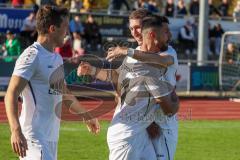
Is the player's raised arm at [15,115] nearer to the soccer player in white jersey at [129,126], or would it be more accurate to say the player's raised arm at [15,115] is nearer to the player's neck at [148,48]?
the soccer player in white jersey at [129,126]

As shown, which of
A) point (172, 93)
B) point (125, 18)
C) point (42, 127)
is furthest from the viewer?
point (125, 18)

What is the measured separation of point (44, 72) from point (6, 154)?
582 cm

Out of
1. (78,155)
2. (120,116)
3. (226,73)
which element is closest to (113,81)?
(120,116)

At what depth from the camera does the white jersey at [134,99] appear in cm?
618

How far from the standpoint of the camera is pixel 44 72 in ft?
21.6

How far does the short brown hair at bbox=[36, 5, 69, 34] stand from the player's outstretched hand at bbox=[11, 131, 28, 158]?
976 millimetres

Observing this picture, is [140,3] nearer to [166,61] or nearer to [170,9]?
[170,9]

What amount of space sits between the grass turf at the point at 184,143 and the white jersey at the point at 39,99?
5.25m

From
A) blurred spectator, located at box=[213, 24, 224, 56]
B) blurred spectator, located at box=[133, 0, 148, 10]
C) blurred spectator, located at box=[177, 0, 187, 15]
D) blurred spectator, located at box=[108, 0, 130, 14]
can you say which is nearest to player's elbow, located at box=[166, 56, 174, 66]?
blurred spectator, located at box=[133, 0, 148, 10]

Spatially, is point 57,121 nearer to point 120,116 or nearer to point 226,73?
point 120,116

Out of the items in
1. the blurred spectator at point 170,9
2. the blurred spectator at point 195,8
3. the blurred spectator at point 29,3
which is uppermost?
the blurred spectator at point 29,3

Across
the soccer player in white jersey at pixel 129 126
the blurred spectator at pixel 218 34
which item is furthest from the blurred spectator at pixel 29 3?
the soccer player in white jersey at pixel 129 126

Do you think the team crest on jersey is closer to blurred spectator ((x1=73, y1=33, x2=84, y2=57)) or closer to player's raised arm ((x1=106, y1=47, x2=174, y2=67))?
player's raised arm ((x1=106, y1=47, x2=174, y2=67))

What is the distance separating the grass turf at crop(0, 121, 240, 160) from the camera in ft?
40.9
